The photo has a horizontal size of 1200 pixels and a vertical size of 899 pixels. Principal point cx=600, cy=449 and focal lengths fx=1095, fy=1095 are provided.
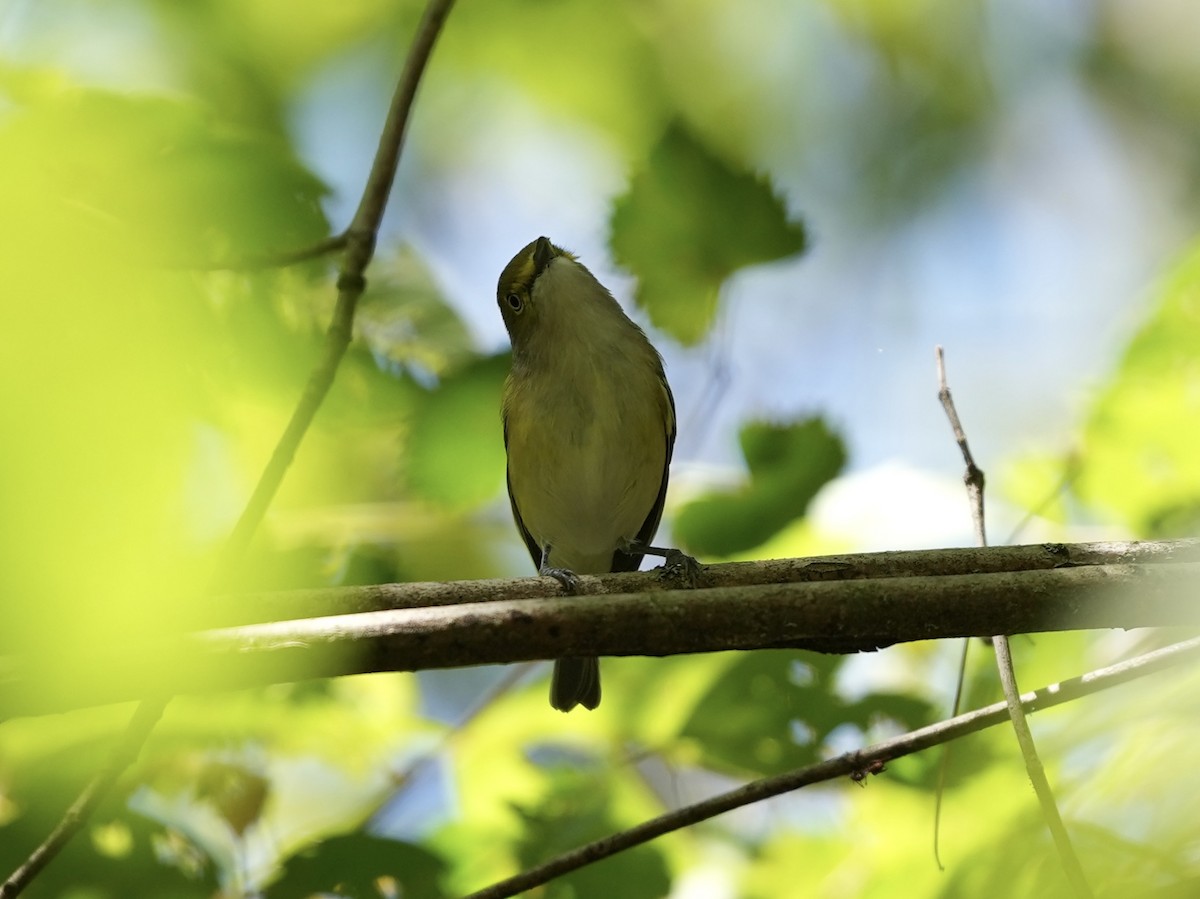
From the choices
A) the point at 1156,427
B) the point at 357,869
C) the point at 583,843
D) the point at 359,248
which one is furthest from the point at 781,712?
the point at 359,248

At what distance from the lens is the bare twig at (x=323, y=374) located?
2299mm

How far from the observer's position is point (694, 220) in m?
3.48

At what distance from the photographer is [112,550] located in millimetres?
658

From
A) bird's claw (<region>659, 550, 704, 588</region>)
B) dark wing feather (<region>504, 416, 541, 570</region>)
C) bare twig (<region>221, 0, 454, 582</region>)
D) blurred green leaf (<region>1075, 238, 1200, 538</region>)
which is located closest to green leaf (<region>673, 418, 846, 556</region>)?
bird's claw (<region>659, 550, 704, 588</region>)

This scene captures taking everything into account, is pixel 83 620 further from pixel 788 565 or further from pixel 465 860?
pixel 465 860

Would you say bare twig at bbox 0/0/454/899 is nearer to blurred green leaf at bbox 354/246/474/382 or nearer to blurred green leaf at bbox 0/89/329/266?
blurred green leaf at bbox 354/246/474/382

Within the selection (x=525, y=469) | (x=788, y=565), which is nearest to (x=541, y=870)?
(x=788, y=565)

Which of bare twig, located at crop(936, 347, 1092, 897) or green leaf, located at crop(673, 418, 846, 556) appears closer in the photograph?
bare twig, located at crop(936, 347, 1092, 897)

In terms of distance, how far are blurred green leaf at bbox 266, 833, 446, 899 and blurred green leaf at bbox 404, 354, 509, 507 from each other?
1.14 meters

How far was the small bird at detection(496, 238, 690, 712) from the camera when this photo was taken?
16.0 feet

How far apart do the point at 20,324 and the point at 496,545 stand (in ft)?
14.6


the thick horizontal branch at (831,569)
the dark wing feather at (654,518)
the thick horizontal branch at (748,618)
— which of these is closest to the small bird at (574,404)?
the dark wing feather at (654,518)

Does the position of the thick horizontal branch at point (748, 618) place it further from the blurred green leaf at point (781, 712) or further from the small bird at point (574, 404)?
the small bird at point (574, 404)

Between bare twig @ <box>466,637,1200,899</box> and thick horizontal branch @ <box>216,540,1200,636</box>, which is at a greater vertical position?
thick horizontal branch @ <box>216,540,1200,636</box>
